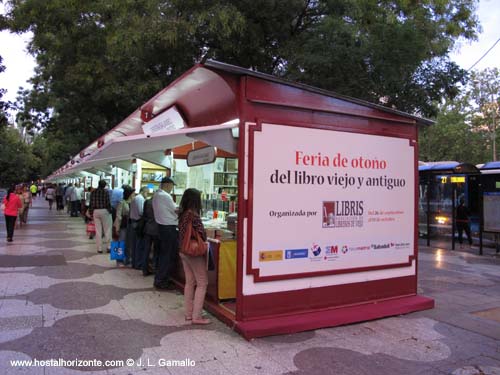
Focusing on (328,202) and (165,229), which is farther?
(165,229)

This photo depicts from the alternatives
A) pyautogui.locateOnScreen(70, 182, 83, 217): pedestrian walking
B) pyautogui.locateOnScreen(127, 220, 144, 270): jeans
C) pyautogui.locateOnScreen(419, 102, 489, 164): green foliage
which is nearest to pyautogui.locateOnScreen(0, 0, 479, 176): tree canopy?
pyautogui.locateOnScreen(127, 220, 144, 270): jeans

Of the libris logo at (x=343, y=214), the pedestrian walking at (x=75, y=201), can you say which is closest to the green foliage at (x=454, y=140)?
the pedestrian walking at (x=75, y=201)

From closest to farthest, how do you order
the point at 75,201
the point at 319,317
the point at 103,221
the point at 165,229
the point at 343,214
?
the point at 319,317 < the point at 343,214 < the point at 165,229 < the point at 103,221 < the point at 75,201

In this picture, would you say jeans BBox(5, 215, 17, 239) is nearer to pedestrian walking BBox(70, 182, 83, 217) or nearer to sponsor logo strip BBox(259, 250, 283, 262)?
sponsor logo strip BBox(259, 250, 283, 262)

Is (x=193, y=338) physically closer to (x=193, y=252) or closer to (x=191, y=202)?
(x=193, y=252)

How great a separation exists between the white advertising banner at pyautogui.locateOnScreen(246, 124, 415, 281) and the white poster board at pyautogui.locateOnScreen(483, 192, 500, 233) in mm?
6238

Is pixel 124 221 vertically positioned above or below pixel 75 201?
below

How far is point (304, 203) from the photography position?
5223 millimetres

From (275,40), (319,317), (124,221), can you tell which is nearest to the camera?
(319,317)

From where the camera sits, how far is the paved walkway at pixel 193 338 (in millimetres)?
4039

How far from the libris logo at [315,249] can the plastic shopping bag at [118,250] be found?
4.51 m

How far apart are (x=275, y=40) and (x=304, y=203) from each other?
6636 mm

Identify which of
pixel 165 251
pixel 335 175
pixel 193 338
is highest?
pixel 335 175

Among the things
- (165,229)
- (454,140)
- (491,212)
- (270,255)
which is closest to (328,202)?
(270,255)
